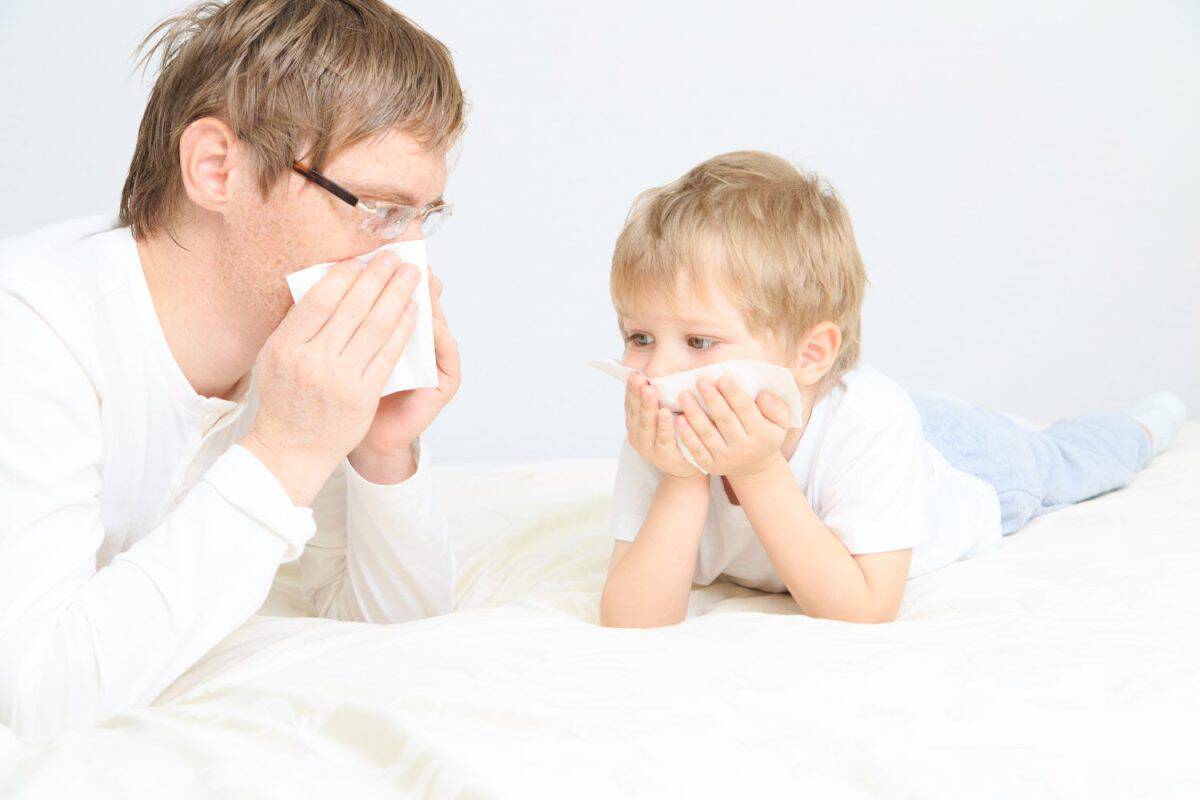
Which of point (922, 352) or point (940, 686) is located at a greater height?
point (940, 686)

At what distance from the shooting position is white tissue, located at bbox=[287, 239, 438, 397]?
1698mm

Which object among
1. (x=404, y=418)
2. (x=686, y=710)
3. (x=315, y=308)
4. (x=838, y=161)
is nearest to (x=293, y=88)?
(x=315, y=308)

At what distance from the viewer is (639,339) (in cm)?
187

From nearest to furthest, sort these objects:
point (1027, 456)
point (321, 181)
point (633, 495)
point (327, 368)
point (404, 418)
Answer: point (327, 368) → point (321, 181) → point (404, 418) → point (633, 495) → point (1027, 456)

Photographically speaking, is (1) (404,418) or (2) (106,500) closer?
(2) (106,500)

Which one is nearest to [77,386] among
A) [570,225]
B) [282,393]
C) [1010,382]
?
[282,393]

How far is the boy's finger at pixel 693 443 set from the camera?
1754 mm

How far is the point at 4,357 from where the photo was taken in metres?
1.45

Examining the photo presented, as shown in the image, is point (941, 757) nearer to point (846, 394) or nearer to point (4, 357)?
point (846, 394)

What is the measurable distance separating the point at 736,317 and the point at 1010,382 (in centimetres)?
315

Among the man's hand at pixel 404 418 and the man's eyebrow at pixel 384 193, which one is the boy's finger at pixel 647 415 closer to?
the man's hand at pixel 404 418

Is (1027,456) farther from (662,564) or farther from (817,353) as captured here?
(662,564)

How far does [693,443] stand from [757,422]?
102 millimetres

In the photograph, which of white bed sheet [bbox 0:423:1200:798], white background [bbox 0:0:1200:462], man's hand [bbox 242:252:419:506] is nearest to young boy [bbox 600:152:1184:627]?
white bed sheet [bbox 0:423:1200:798]
